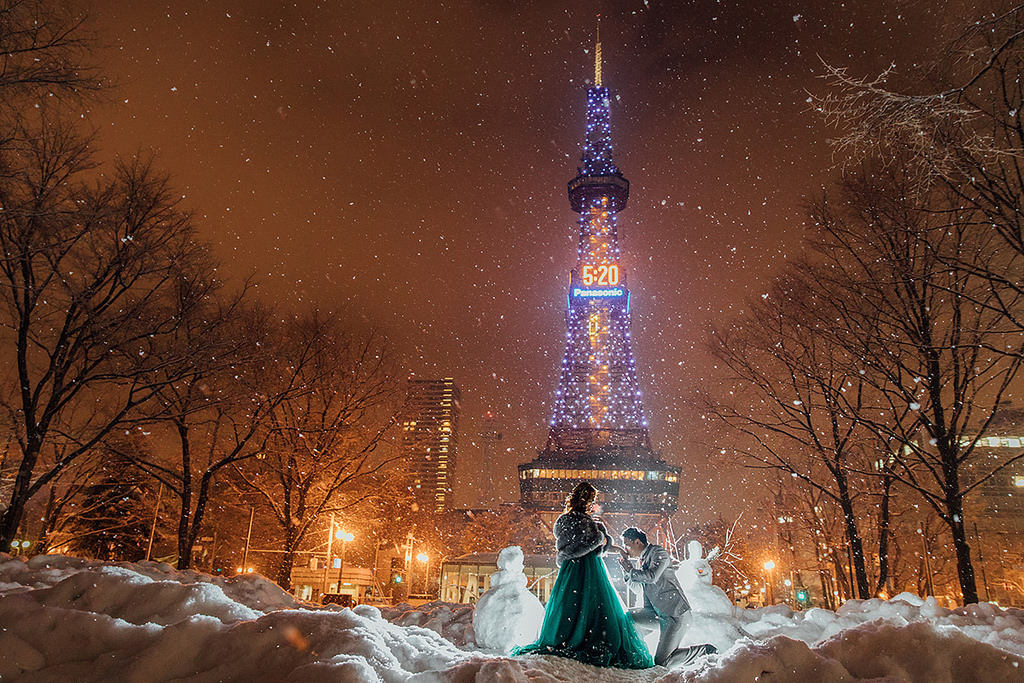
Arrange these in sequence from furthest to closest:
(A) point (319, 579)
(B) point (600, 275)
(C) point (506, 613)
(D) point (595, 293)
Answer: (B) point (600, 275)
(D) point (595, 293)
(A) point (319, 579)
(C) point (506, 613)

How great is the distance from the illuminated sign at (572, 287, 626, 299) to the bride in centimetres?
6259

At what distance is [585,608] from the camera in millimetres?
6016

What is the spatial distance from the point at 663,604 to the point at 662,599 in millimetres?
50

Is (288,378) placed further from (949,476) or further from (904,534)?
(904,534)

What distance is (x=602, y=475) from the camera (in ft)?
Answer: 200

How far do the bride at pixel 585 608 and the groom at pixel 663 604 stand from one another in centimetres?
31

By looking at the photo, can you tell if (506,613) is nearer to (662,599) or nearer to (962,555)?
(662,599)

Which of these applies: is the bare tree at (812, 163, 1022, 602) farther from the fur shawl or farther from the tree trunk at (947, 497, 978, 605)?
the fur shawl

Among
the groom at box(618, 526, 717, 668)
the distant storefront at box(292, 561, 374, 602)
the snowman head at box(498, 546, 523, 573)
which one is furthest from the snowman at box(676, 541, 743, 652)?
the distant storefront at box(292, 561, 374, 602)

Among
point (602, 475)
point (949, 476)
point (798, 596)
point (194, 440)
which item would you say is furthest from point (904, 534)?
point (602, 475)

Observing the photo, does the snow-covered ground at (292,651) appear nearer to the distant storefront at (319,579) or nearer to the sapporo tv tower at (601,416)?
the distant storefront at (319,579)

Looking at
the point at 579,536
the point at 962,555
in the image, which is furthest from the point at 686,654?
the point at 962,555

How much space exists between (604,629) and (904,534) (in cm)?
2907

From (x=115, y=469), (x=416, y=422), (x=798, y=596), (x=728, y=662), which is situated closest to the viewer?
(x=728, y=662)
